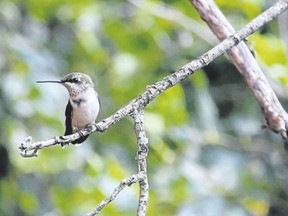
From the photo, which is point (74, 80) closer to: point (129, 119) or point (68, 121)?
point (68, 121)

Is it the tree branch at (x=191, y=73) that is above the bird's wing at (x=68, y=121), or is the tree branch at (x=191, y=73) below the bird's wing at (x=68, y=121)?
below

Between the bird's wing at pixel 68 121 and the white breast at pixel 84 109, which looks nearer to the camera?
the bird's wing at pixel 68 121

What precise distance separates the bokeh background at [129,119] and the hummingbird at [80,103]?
4.63 feet

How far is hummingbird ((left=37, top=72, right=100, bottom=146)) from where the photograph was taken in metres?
2.06

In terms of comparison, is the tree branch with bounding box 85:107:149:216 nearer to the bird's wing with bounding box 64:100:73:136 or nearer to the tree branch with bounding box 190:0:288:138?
the bird's wing with bounding box 64:100:73:136

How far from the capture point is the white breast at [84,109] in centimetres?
207

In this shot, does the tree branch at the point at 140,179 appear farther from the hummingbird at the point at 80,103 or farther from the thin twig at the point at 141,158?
the hummingbird at the point at 80,103

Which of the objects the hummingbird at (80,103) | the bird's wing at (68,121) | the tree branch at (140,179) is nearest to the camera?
the tree branch at (140,179)

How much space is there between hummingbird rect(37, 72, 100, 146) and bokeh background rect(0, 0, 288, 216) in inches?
55.6

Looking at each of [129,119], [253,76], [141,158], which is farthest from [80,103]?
[129,119]

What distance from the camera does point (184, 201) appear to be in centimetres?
423

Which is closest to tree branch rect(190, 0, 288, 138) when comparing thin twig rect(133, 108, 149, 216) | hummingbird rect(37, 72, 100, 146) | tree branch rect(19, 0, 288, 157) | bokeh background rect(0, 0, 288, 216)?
tree branch rect(19, 0, 288, 157)

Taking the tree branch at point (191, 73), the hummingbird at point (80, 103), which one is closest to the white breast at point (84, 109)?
the hummingbird at point (80, 103)

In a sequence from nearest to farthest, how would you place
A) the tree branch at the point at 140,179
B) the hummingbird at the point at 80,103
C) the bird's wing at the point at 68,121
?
the tree branch at the point at 140,179, the bird's wing at the point at 68,121, the hummingbird at the point at 80,103
